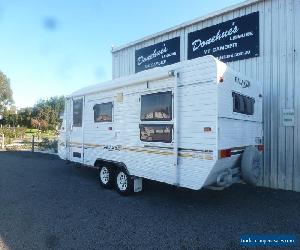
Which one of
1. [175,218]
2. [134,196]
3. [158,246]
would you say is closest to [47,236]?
[158,246]

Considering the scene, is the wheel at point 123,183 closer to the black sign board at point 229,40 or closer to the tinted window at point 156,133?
the tinted window at point 156,133

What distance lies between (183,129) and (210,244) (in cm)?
241

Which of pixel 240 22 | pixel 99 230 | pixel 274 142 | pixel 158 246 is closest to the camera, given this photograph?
pixel 158 246

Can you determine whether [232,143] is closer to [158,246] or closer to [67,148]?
[158,246]

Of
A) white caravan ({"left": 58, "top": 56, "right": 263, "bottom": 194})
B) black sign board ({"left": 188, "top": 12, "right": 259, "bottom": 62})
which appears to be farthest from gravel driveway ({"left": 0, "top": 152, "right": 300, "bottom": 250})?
black sign board ({"left": 188, "top": 12, "right": 259, "bottom": 62})

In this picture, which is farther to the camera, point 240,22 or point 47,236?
point 240,22

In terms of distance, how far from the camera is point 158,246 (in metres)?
4.97

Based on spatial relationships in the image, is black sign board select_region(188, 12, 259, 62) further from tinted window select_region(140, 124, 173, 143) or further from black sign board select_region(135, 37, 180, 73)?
tinted window select_region(140, 124, 173, 143)

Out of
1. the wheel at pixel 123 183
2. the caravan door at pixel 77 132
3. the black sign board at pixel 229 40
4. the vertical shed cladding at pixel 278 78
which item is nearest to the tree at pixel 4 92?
the caravan door at pixel 77 132

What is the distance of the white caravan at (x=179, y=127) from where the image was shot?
615 centimetres

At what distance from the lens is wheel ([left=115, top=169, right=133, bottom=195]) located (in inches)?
313

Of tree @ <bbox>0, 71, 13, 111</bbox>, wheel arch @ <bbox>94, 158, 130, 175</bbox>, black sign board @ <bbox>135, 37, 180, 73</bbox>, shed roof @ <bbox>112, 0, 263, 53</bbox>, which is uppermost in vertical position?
tree @ <bbox>0, 71, 13, 111</bbox>

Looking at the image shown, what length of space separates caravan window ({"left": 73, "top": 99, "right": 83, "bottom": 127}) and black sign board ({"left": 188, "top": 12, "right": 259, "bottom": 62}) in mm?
4541

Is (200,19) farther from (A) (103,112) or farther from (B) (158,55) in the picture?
(A) (103,112)
